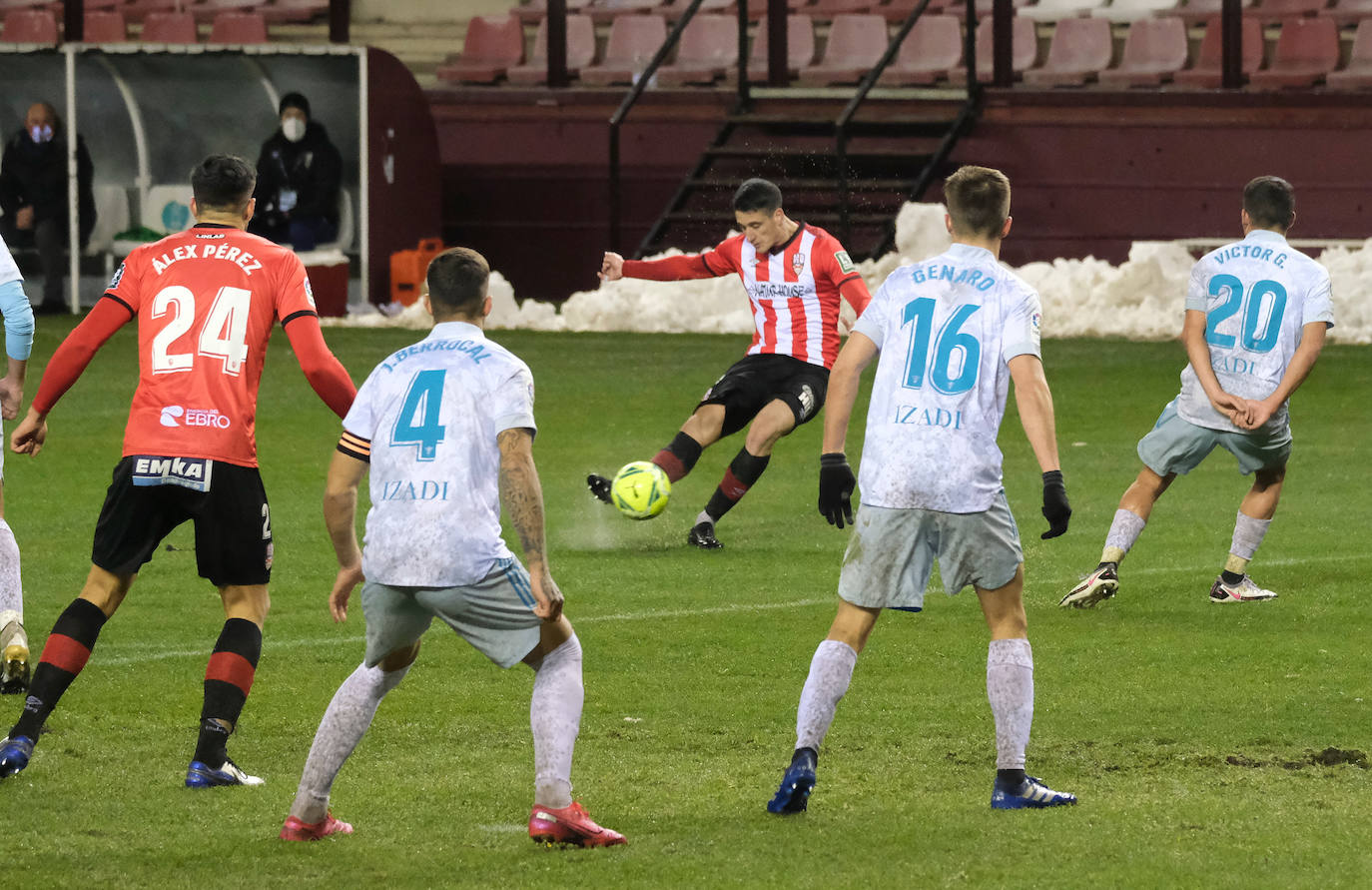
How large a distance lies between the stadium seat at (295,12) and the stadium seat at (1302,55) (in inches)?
520

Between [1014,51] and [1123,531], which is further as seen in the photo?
[1014,51]

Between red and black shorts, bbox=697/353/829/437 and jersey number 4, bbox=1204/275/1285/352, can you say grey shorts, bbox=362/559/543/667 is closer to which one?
jersey number 4, bbox=1204/275/1285/352

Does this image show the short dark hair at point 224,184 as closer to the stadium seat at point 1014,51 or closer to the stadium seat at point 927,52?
the stadium seat at point 1014,51

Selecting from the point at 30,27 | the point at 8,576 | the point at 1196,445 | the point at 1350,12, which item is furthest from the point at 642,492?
the point at 30,27

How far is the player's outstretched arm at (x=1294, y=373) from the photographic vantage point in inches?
352

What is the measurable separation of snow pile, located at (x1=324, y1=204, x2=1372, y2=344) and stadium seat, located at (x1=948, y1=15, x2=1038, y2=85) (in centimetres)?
320

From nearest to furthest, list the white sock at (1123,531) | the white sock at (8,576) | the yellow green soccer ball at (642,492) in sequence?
the white sock at (8,576) → the white sock at (1123,531) → the yellow green soccer ball at (642,492)

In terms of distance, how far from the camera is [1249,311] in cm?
910

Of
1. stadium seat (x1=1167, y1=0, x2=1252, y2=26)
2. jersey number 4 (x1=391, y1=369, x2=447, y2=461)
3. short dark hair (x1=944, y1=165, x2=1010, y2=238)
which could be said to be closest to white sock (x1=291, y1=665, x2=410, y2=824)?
jersey number 4 (x1=391, y1=369, x2=447, y2=461)

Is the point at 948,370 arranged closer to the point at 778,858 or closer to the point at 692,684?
the point at 778,858

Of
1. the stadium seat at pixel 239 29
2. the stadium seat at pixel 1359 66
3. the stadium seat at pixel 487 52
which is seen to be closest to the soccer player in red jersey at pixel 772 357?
the stadium seat at pixel 1359 66

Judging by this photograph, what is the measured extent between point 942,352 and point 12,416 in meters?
3.34

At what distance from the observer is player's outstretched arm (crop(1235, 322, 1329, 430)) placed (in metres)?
8.95

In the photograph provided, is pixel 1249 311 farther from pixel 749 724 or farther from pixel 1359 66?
pixel 1359 66
